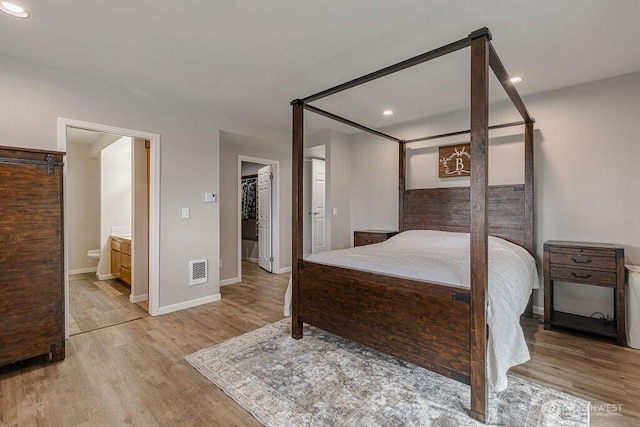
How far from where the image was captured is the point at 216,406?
187 cm

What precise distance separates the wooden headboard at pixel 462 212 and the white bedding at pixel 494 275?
0.21 meters

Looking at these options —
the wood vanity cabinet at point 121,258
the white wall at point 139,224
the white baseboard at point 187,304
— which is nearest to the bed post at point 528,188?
the white baseboard at point 187,304

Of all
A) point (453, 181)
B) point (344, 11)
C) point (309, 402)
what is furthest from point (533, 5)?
point (309, 402)

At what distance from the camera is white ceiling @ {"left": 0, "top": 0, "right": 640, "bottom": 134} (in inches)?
76.3

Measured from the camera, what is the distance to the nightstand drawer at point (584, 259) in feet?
8.85

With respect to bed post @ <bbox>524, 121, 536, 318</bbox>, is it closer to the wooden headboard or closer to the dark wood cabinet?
the wooden headboard

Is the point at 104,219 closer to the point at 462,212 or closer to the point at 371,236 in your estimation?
the point at 371,236

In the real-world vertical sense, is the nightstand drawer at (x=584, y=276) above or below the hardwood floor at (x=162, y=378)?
above

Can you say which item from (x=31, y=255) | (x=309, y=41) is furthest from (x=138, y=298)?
(x=309, y=41)

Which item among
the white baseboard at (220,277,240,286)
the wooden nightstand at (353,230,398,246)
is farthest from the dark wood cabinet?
the wooden nightstand at (353,230,398,246)

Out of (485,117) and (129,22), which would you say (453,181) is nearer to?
(485,117)

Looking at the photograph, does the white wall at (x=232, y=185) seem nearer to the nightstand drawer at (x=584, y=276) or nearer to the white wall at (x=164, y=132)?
the white wall at (x=164, y=132)

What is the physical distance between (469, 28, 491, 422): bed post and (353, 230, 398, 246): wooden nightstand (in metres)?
2.54

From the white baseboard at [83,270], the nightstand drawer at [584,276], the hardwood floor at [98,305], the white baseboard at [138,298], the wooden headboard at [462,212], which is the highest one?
the wooden headboard at [462,212]
